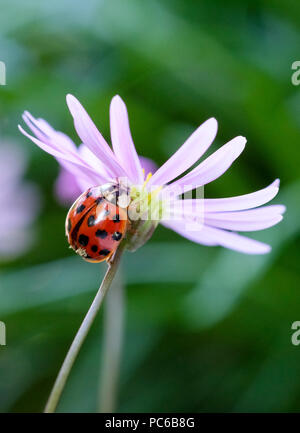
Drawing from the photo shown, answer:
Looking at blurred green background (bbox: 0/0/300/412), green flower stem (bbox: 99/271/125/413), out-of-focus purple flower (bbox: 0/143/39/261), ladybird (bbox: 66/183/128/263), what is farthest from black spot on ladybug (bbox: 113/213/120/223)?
out-of-focus purple flower (bbox: 0/143/39/261)

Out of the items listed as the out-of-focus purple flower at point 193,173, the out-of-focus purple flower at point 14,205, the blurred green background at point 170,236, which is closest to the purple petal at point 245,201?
the out-of-focus purple flower at point 193,173

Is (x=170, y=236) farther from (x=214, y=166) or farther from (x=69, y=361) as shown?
(x=69, y=361)

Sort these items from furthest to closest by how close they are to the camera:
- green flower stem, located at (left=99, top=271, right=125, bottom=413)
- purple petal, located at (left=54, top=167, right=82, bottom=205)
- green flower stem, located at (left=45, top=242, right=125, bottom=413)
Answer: purple petal, located at (left=54, top=167, right=82, bottom=205)
green flower stem, located at (left=99, top=271, right=125, bottom=413)
green flower stem, located at (left=45, top=242, right=125, bottom=413)

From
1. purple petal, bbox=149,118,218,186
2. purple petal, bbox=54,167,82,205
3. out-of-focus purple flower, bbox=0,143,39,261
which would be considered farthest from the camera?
out-of-focus purple flower, bbox=0,143,39,261

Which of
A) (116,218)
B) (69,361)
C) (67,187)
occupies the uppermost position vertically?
(67,187)

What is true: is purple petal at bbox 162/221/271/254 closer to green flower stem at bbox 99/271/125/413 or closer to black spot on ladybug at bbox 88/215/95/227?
black spot on ladybug at bbox 88/215/95/227

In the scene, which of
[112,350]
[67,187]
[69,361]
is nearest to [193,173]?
[69,361]
